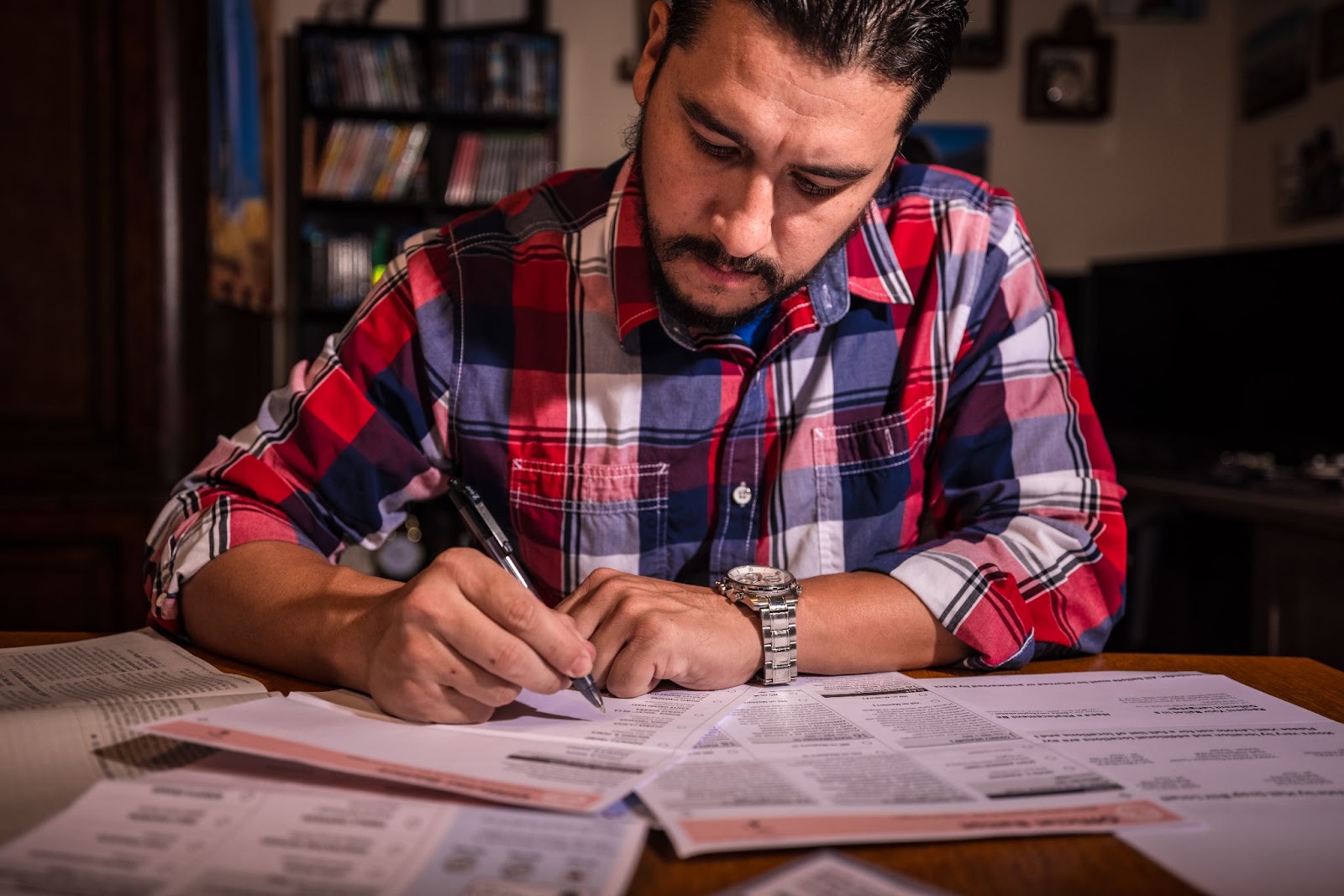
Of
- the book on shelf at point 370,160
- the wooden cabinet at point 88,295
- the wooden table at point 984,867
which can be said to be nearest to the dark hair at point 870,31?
the wooden table at point 984,867

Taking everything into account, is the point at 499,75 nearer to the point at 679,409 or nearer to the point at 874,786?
the point at 679,409

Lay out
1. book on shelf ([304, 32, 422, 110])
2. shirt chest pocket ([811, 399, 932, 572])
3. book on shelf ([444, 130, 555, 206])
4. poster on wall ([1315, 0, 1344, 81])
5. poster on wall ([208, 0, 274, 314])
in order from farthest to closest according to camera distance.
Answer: book on shelf ([444, 130, 555, 206]), book on shelf ([304, 32, 422, 110]), poster on wall ([1315, 0, 1344, 81]), poster on wall ([208, 0, 274, 314]), shirt chest pocket ([811, 399, 932, 572])

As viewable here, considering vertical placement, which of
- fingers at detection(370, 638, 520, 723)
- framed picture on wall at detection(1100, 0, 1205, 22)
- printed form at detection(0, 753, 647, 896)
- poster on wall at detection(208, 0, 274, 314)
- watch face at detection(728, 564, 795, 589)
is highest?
framed picture on wall at detection(1100, 0, 1205, 22)

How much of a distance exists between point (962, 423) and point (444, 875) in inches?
31.8

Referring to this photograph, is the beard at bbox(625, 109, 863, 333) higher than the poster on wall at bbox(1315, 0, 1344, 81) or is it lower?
lower

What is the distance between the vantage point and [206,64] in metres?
2.43

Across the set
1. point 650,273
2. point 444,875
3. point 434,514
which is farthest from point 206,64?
point 444,875

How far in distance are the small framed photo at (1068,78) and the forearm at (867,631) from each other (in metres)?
3.47

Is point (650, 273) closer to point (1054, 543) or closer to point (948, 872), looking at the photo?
point (1054, 543)

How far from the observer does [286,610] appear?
83cm

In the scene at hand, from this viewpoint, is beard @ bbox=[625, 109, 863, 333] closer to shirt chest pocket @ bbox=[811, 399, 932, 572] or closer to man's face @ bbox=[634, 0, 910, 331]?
man's face @ bbox=[634, 0, 910, 331]

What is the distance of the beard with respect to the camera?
0.96 m

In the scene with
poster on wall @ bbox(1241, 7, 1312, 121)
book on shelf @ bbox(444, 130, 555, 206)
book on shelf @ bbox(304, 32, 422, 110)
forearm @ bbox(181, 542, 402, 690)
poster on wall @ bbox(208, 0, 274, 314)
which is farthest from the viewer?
book on shelf @ bbox(444, 130, 555, 206)

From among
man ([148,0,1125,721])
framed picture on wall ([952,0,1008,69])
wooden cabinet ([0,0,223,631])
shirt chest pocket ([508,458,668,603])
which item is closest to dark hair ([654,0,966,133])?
man ([148,0,1125,721])
